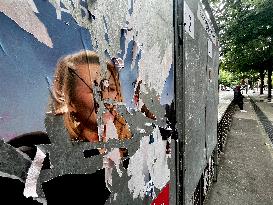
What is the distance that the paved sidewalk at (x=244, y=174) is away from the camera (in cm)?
468

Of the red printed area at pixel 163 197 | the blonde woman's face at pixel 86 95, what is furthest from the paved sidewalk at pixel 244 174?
the blonde woman's face at pixel 86 95

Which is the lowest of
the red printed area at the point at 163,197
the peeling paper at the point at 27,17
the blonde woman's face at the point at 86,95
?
the red printed area at the point at 163,197

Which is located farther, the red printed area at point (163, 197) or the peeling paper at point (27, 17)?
the red printed area at point (163, 197)

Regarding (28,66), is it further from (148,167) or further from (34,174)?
(148,167)

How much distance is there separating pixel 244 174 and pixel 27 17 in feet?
18.8

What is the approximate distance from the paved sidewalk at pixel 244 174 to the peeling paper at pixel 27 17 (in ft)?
13.1

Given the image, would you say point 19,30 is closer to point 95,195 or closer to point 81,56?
point 81,56

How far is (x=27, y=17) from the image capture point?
82 cm

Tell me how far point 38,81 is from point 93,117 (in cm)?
31

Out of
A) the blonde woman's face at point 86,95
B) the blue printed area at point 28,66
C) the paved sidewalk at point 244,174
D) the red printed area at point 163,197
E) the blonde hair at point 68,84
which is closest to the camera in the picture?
the blue printed area at point 28,66

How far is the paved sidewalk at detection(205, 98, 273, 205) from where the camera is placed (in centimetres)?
468

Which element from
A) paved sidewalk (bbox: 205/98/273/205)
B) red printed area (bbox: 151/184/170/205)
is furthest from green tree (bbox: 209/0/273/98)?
red printed area (bbox: 151/184/170/205)

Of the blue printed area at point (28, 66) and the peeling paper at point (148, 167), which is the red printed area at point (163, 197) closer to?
the peeling paper at point (148, 167)

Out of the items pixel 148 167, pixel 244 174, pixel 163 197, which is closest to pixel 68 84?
pixel 148 167
